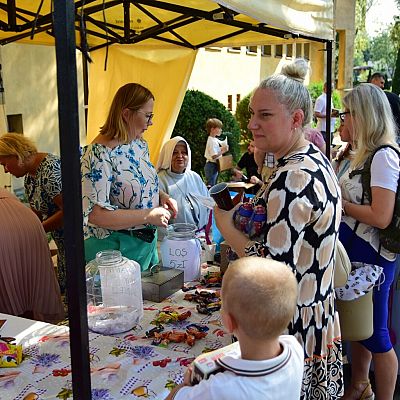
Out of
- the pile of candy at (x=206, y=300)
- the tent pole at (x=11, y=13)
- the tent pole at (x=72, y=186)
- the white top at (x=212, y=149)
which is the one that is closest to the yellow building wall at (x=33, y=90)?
the white top at (x=212, y=149)

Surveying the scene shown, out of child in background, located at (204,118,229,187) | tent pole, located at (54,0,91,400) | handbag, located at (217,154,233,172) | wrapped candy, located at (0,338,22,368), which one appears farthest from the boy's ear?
handbag, located at (217,154,233,172)

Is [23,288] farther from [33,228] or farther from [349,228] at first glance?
[349,228]

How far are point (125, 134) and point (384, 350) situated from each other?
1639mm

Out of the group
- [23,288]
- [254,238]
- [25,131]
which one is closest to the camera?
[254,238]

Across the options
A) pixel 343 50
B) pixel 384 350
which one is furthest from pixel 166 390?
pixel 343 50

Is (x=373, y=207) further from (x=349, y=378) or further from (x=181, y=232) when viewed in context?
(x=349, y=378)

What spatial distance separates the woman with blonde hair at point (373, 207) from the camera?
2.39 metres

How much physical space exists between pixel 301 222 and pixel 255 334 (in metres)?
0.49

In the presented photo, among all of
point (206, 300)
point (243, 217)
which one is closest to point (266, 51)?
point (206, 300)

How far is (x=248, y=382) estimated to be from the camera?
45.6 inches

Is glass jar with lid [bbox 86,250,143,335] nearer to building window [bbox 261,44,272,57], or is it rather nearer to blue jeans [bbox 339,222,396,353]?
blue jeans [bbox 339,222,396,353]

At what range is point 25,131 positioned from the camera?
807 centimetres

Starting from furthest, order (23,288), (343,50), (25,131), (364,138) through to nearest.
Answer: (343,50) < (25,131) < (23,288) < (364,138)

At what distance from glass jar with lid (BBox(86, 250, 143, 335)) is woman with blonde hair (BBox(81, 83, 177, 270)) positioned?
0.34 meters
